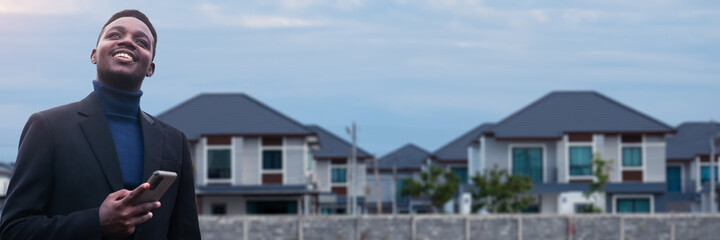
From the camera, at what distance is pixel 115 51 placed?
114 inches

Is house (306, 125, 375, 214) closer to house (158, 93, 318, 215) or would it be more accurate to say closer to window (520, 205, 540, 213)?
house (158, 93, 318, 215)

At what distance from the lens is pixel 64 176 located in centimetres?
282

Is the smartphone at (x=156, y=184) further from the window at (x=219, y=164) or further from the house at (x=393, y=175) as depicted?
the house at (x=393, y=175)

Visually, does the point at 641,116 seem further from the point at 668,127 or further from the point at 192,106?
the point at 192,106

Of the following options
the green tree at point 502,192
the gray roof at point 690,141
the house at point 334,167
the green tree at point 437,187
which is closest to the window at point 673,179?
the gray roof at point 690,141

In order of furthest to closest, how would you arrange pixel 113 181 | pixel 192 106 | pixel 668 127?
pixel 192 106 < pixel 668 127 < pixel 113 181

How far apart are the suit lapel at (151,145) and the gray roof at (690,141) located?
50.8 metres

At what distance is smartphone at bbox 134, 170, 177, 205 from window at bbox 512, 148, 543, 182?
40410 mm

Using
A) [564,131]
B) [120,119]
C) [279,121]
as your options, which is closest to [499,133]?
[564,131]

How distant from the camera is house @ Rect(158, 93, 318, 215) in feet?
136

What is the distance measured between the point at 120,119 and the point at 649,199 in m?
40.7

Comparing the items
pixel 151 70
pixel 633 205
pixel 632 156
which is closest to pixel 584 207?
pixel 633 205

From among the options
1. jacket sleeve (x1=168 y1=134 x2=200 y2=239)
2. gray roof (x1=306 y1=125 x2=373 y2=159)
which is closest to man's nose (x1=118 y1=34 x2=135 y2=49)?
jacket sleeve (x1=168 y1=134 x2=200 y2=239)

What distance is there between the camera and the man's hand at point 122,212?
266cm
